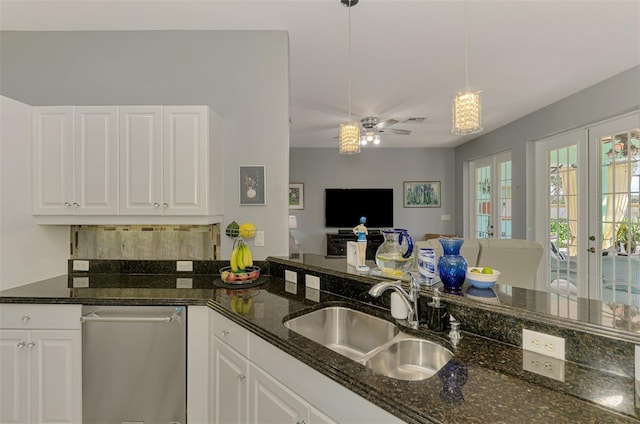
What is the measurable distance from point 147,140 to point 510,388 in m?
2.34

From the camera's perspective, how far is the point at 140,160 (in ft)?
6.79

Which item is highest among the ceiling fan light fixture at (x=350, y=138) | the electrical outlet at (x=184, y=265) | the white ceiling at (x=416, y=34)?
the white ceiling at (x=416, y=34)

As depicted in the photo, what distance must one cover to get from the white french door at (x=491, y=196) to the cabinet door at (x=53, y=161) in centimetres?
545

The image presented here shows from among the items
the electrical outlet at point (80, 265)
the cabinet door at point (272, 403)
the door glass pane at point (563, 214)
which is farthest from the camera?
the door glass pane at point (563, 214)

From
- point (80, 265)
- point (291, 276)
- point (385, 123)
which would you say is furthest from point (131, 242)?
point (385, 123)

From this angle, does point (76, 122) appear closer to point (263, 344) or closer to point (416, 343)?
point (263, 344)

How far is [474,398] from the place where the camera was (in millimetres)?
803

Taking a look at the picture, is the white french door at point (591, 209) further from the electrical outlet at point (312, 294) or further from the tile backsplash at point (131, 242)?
the tile backsplash at point (131, 242)

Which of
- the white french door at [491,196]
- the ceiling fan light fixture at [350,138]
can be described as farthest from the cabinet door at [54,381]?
the white french door at [491,196]

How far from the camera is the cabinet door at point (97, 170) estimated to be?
81.0 inches

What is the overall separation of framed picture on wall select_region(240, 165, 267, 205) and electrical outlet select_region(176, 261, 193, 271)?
63 centimetres

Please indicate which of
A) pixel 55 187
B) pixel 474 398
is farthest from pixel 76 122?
pixel 474 398

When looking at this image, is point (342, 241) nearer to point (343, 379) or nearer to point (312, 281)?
point (312, 281)

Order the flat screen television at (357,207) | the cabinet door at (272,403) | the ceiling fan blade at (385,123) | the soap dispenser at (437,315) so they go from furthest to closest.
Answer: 1. the flat screen television at (357,207)
2. the ceiling fan blade at (385,123)
3. the soap dispenser at (437,315)
4. the cabinet door at (272,403)
